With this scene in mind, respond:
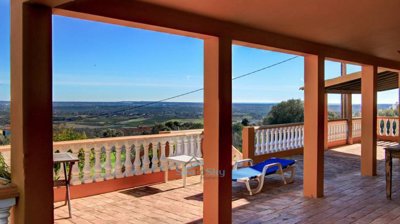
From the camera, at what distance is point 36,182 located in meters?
2.53

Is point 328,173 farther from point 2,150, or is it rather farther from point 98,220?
point 2,150

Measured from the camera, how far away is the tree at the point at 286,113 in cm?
1833

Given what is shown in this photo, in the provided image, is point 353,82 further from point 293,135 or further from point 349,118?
point 293,135

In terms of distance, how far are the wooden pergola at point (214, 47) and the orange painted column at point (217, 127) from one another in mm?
11

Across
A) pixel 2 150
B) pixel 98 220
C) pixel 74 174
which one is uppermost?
pixel 2 150

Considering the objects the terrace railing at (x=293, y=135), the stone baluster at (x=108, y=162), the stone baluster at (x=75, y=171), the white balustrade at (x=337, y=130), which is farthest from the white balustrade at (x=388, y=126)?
the stone baluster at (x=75, y=171)

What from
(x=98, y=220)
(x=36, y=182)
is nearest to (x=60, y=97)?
(x=98, y=220)

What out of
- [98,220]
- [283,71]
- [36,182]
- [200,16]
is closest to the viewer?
[36,182]

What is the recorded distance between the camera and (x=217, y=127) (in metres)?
3.85

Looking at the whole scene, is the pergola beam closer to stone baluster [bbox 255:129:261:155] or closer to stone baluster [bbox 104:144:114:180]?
stone baluster [bbox 104:144:114:180]

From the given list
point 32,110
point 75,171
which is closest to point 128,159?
point 75,171

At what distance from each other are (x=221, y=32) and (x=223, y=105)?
797 millimetres

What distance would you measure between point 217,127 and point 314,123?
232cm

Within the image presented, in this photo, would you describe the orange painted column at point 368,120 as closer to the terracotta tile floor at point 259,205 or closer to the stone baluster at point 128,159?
the terracotta tile floor at point 259,205
